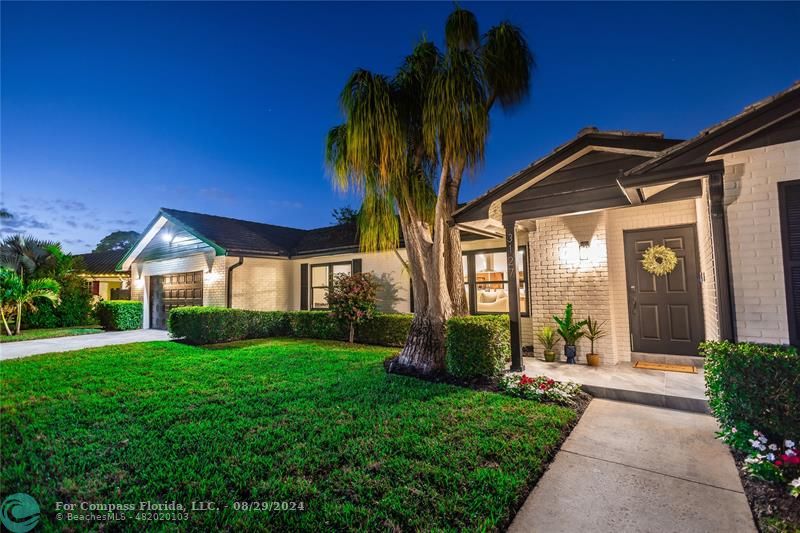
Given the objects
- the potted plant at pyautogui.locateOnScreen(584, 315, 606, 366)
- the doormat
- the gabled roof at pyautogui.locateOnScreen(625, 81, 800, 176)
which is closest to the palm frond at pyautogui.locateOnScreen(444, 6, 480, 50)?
the gabled roof at pyautogui.locateOnScreen(625, 81, 800, 176)

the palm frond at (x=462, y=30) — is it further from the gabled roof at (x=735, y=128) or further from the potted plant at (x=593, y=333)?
the potted plant at (x=593, y=333)

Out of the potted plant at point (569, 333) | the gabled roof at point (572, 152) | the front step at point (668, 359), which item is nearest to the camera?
the gabled roof at point (572, 152)

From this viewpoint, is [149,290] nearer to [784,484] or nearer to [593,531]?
[593,531]

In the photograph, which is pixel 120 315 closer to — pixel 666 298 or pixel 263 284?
pixel 263 284

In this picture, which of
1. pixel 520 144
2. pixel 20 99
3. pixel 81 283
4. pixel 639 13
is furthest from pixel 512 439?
pixel 520 144

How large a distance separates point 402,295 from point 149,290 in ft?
37.1

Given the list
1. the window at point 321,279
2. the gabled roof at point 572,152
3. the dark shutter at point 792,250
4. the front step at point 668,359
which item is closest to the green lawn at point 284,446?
the dark shutter at point 792,250

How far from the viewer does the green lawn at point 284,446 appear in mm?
2214

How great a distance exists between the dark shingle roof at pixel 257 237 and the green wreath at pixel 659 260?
24.4 ft

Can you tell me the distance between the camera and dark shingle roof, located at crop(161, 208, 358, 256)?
11.3 metres

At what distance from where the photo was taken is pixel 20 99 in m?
4.76

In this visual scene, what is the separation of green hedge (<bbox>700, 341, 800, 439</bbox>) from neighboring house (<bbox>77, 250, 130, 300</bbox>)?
859 inches

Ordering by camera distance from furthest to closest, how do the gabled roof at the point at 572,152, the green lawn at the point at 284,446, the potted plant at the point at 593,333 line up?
the potted plant at the point at 593,333 < the gabled roof at the point at 572,152 < the green lawn at the point at 284,446

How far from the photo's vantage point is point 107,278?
18047mm
